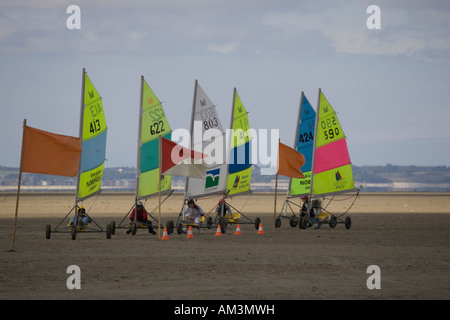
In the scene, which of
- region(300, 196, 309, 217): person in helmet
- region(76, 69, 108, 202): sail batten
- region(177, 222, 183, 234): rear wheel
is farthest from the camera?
region(300, 196, 309, 217): person in helmet

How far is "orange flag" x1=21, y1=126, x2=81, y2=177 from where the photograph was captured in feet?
63.7

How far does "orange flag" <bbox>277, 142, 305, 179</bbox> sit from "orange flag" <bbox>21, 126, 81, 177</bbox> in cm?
810

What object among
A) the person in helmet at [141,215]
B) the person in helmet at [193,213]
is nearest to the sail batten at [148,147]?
the person in helmet at [141,215]

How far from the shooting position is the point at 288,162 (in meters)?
27.2

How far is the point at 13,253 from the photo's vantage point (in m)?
18.1

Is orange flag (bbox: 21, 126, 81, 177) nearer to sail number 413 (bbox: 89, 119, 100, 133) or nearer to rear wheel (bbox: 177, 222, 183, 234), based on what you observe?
sail number 413 (bbox: 89, 119, 100, 133)

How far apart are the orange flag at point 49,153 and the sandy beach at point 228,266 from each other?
180cm

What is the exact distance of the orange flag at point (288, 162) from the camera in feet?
88.0

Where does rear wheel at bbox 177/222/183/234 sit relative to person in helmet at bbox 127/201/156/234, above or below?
below

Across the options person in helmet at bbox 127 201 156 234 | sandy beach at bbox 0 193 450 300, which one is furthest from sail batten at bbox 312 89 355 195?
person in helmet at bbox 127 201 156 234

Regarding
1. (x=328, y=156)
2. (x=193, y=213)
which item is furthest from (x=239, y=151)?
(x=193, y=213)

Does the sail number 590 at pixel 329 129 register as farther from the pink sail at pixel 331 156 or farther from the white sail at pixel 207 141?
the white sail at pixel 207 141

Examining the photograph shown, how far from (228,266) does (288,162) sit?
11.6 m
